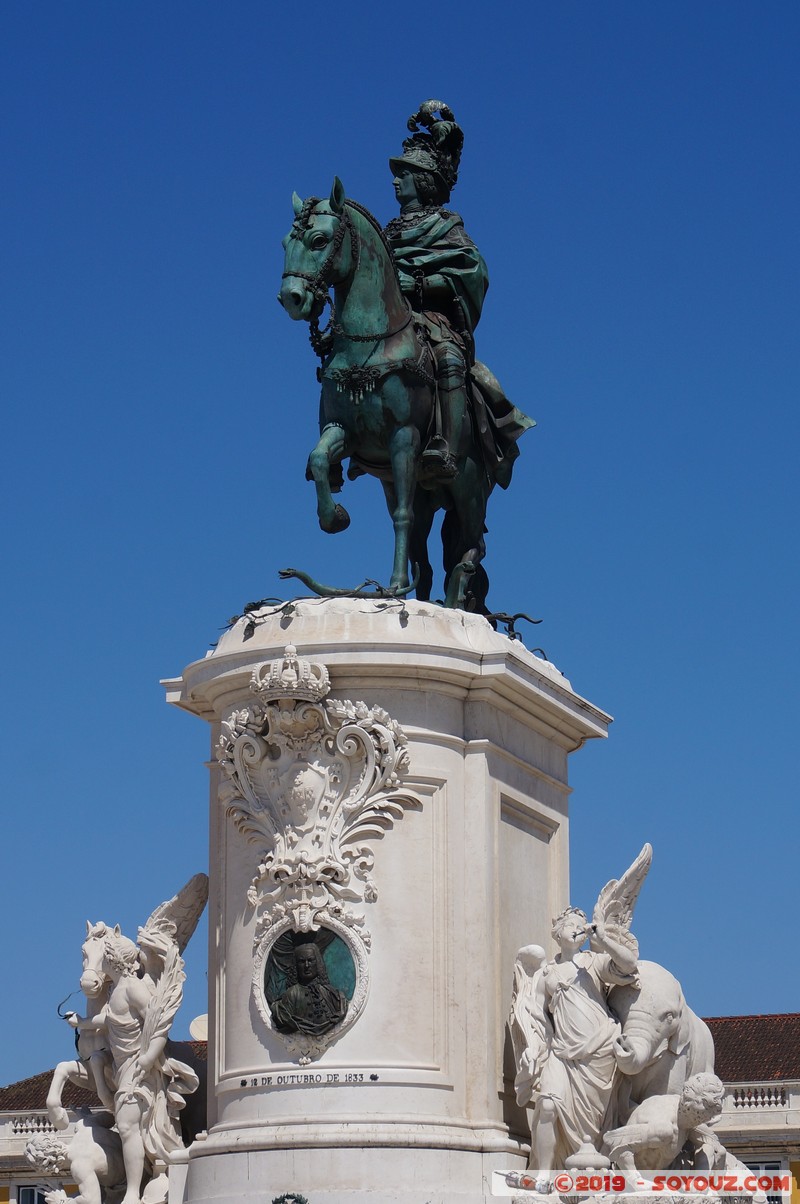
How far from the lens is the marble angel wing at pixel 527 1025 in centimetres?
1783

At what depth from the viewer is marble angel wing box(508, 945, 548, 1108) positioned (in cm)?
1783

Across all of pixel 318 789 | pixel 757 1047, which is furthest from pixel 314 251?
pixel 757 1047

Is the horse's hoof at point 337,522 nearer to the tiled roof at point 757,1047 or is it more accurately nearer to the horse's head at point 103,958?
the horse's head at point 103,958

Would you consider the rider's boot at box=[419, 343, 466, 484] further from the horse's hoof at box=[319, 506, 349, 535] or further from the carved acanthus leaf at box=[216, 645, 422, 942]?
the carved acanthus leaf at box=[216, 645, 422, 942]

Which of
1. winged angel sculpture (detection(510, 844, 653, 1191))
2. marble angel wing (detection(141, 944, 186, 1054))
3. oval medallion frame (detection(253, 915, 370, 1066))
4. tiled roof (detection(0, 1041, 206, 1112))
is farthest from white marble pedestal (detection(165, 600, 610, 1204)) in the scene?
tiled roof (detection(0, 1041, 206, 1112))

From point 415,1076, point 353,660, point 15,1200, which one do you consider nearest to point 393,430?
point 353,660

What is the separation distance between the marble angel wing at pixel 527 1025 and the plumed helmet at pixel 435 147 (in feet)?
21.4

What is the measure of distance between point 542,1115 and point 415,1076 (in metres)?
0.94

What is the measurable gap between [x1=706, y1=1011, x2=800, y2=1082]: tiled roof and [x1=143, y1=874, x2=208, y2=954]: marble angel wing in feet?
102

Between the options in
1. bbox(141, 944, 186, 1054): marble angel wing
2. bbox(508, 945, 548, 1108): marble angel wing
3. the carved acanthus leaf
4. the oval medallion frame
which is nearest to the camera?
the oval medallion frame

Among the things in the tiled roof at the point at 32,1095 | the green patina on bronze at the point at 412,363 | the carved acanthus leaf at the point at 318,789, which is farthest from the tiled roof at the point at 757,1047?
the carved acanthus leaf at the point at 318,789

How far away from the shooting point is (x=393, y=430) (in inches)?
771

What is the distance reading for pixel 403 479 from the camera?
63.9ft

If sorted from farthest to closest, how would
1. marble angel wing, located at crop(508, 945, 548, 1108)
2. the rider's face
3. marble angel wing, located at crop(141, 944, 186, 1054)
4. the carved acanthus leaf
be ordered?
the rider's face < marble angel wing, located at crop(141, 944, 186, 1054) < the carved acanthus leaf < marble angel wing, located at crop(508, 945, 548, 1108)
